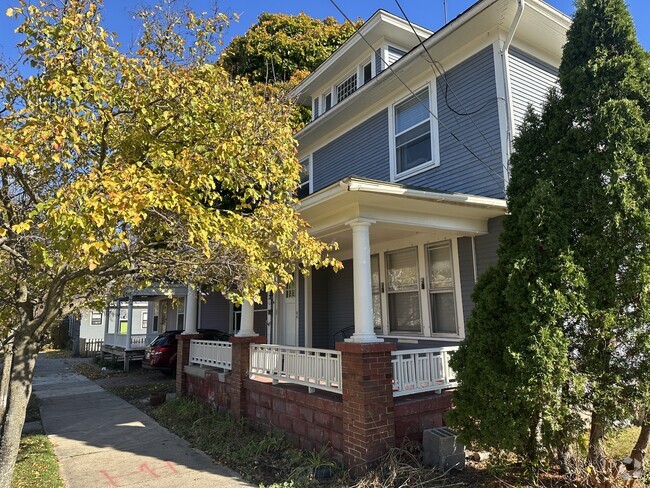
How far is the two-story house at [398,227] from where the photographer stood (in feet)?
19.7

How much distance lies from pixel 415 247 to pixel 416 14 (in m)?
4.19

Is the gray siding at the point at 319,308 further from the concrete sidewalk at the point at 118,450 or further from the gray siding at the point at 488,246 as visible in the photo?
the gray siding at the point at 488,246

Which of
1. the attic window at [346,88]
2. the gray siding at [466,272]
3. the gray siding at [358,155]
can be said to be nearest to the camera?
the gray siding at [466,272]

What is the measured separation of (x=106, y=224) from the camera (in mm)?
3660

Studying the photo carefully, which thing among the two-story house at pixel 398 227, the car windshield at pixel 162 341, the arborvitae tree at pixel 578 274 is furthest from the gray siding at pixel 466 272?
the car windshield at pixel 162 341

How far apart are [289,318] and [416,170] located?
577cm

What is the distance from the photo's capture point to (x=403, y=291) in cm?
895

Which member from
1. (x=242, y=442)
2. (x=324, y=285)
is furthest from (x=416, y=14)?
(x=242, y=442)

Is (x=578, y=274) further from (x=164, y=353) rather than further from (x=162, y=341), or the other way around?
(x=162, y=341)

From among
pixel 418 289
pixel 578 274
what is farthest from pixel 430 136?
pixel 578 274

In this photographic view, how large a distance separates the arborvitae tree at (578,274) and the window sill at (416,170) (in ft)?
12.2

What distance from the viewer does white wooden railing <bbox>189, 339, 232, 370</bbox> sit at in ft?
30.7

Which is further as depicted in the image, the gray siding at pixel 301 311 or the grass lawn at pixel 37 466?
the gray siding at pixel 301 311

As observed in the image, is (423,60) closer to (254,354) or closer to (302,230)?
(302,230)
